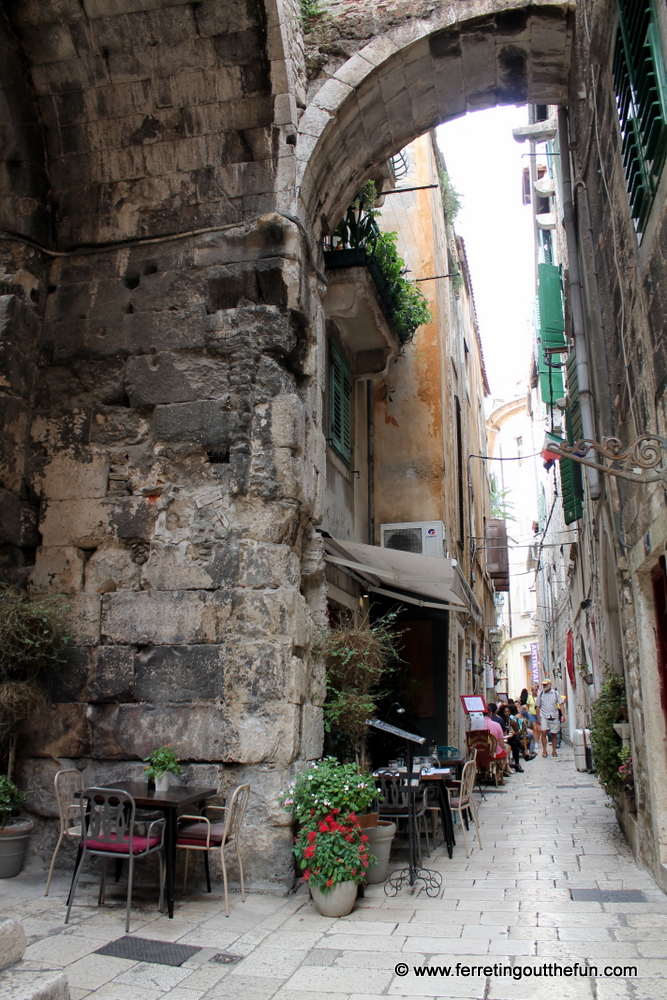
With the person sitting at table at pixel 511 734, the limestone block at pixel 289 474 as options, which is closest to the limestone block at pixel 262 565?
the limestone block at pixel 289 474

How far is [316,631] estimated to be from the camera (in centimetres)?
589

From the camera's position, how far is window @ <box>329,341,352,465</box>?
8.47 metres

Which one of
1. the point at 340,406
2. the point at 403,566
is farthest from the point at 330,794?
the point at 340,406

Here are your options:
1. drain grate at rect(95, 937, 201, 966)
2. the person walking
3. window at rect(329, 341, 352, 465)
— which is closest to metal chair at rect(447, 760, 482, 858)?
drain grate at rect(95, 937, 201, 966)

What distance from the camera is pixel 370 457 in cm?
1031

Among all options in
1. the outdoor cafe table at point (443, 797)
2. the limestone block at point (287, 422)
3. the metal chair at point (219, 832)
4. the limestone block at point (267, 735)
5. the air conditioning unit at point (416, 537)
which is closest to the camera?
the metal chair at point (219, 832)

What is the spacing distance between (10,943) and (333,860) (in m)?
2.51

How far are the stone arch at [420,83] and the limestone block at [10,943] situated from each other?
543cm

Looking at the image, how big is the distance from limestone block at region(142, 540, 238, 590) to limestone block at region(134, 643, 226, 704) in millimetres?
460

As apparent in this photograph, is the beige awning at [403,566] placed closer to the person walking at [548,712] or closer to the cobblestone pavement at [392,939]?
the cobblestone pavement at [392,939]

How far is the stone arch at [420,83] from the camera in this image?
251 inches

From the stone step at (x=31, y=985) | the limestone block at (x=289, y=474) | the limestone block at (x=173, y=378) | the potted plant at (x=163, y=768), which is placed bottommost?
the stone step at (x=31, y=985)

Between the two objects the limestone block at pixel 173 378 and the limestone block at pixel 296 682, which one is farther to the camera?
the limestone block at pixel 173 378

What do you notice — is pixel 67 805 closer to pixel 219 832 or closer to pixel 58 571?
pixel 219 832
